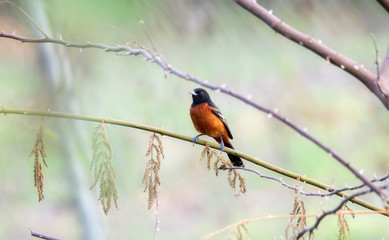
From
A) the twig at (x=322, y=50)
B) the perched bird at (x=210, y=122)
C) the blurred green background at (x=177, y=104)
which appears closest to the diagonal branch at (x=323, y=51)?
the twig at (x=322, y=50)

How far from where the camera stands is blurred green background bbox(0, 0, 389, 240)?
5.13 feet

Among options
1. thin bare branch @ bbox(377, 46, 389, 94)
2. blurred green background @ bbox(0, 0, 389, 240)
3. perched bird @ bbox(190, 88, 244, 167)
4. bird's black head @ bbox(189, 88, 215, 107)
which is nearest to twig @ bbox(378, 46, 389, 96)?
thin bare branch @ bbox(377, 46, 389, 94)

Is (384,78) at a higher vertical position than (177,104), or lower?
lower

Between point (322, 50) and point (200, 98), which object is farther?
point (200, 98)

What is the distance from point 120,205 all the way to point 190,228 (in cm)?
219

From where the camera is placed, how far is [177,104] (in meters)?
3.91

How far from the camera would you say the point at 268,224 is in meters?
5.11

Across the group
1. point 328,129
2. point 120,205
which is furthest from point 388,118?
point 120,205

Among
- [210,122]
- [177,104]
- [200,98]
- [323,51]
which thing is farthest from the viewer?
[177,104]

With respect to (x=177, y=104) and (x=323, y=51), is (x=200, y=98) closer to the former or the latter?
(x=323, y=51)

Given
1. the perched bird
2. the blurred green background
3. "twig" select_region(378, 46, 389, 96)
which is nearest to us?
"twig" select_region(378, 46, 389, 96)

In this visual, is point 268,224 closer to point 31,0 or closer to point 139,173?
point 139,173

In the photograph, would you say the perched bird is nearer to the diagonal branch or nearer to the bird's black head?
the bird's black head

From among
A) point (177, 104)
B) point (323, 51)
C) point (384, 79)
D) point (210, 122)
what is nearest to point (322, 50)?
point (323, 51)
